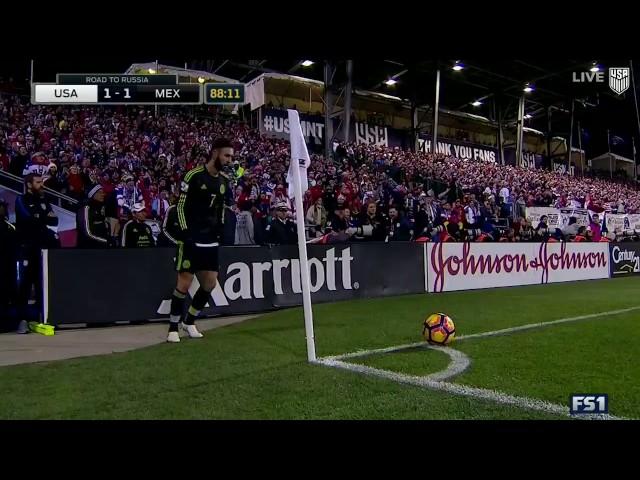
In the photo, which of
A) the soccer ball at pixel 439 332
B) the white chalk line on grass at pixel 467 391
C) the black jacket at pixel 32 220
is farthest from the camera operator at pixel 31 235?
the soccer ball at pixel 439 332

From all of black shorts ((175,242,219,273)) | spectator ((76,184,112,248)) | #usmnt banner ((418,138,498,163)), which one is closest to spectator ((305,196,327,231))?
spectator ((76,184,112,248))

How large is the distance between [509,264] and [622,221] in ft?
37.4

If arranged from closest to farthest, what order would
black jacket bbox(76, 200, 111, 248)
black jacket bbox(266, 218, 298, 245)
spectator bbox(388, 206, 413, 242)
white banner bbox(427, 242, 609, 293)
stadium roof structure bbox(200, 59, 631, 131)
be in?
black jacket bbox(76, 200, 111, 248), black jacket bbox(266, 218, 298, 245), white banner bbox(427, 242, 609, 293), spectator bbox(388, 206, 413, 242), stadium roof structure bbox(200, 59, 631, 131)

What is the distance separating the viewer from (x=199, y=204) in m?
6.71

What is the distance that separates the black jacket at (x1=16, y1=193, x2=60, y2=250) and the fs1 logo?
7212 millimetres

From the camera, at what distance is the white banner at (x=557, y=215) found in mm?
20188

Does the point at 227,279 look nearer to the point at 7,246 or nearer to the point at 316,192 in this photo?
the point at 7,246

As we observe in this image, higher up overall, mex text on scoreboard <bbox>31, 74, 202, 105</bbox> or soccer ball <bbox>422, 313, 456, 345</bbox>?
mex text on scoreboard <bbox>31, 74, 202, 105</bbox>

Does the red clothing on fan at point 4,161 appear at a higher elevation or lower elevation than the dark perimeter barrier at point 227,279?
higher

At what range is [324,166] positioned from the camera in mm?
16031

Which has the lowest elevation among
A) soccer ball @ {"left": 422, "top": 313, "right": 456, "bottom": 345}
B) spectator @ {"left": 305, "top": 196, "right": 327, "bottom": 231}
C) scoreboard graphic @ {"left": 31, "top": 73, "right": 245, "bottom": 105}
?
soccer ball @ {"left": 422, "top": 313, "right": 456, "bottom": 345}

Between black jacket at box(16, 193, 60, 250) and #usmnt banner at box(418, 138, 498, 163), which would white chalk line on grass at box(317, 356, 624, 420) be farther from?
#usmnt banner at box(418, 138, 498, 163)

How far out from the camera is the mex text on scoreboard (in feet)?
32.0

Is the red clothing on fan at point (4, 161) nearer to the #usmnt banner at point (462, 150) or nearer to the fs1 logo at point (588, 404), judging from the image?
the fs1 logo at point (588, 404)
